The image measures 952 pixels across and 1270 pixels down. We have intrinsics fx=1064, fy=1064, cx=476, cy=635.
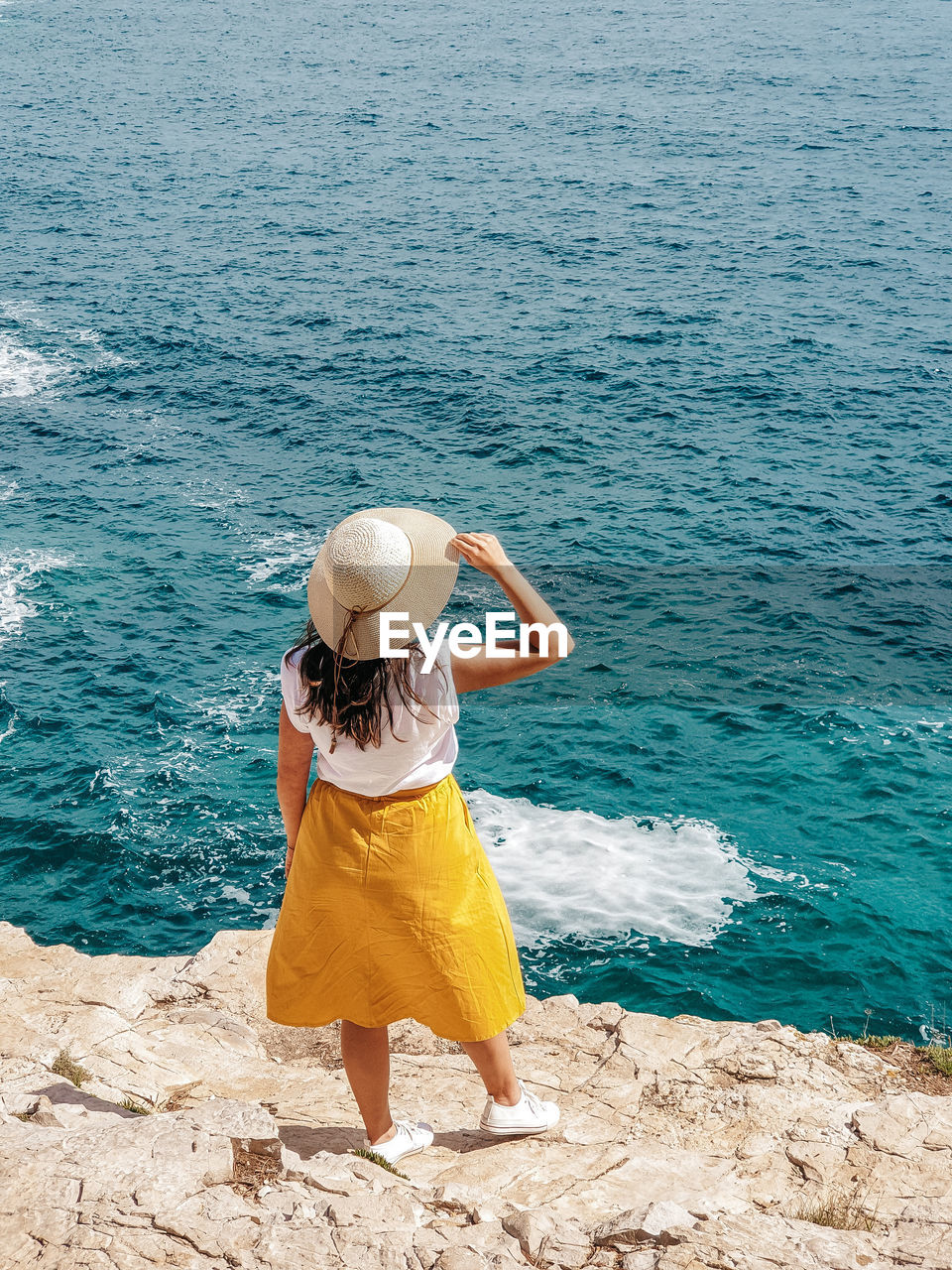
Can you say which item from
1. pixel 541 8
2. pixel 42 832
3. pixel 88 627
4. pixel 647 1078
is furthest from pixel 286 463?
pixel 541 8

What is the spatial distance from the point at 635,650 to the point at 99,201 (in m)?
40.7

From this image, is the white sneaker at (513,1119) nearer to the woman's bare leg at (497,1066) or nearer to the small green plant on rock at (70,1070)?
the woman's bare leg at (497,1066)

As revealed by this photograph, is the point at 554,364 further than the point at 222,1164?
Yes

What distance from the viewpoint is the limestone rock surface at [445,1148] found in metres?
3.89

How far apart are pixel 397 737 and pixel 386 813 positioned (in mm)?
358

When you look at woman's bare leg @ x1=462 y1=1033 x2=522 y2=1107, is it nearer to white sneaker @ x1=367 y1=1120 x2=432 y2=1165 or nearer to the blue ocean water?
white sneaker @ x1=367 y1=1120 x2=432 y2=1165

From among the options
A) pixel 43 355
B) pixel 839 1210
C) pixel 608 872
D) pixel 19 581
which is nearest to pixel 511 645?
pixel 839 1210

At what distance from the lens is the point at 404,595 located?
155 inches

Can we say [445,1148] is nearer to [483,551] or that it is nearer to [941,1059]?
[483,551]

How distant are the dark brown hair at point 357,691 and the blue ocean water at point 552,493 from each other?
1043cm

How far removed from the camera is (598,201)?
4878 cm

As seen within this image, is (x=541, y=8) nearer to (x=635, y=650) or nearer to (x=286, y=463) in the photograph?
(x=286, y=463)

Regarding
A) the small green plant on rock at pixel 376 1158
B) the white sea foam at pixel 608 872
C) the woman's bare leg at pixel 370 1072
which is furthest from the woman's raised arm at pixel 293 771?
the white sea foam at pixel 608 872

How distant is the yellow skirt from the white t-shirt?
10cm
